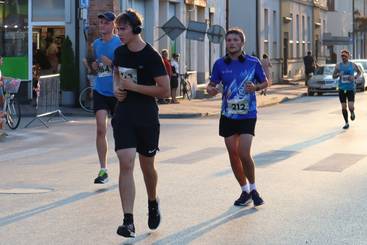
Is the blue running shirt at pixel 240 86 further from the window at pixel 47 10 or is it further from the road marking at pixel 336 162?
the window at pixel 47 10

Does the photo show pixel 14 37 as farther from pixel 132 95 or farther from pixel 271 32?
pixel 271 32

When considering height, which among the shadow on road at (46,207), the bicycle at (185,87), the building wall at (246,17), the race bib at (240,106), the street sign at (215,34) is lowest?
the shadow on road at (46,207)

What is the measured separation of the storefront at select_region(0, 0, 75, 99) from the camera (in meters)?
23.8

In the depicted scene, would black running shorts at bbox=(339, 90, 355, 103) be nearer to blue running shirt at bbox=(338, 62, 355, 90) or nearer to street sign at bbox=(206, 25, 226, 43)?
blue running shirt at bbox=(338, 62, 355, 90)

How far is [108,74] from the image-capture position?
9.19m

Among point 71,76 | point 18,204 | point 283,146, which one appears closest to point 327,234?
point 18,204

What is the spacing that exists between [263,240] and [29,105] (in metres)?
17.5

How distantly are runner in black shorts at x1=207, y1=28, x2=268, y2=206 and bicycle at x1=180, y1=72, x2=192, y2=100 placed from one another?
66.2 feet

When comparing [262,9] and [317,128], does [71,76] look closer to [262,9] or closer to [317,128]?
[317,128]

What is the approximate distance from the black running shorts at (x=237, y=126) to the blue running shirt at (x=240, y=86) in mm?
42

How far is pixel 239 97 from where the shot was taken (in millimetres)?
7938

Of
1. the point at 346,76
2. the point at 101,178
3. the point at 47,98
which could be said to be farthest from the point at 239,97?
the point at 47,98

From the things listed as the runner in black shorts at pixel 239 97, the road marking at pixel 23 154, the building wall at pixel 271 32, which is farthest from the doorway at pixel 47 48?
the building wall at pixel 271 32

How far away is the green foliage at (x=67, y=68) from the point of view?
913 inches
